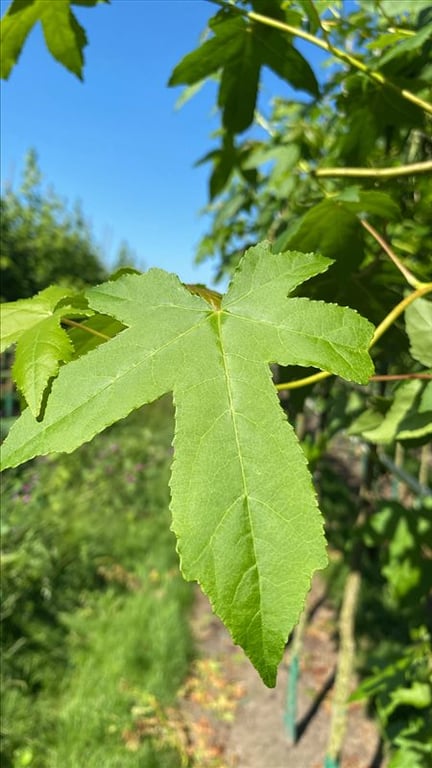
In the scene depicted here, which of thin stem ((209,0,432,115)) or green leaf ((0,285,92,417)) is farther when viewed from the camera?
thin stem ((209,0,432,115))

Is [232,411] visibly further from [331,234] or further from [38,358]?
[331,234]

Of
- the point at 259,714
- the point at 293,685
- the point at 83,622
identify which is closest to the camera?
the point at 293,685

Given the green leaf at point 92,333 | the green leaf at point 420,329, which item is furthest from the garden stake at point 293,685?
the green leaf at point 92,333

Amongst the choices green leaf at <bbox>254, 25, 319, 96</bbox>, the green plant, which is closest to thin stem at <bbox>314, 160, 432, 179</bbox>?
the green plant

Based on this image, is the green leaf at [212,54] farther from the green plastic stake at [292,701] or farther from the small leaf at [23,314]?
the green plastic stake at [292,701]

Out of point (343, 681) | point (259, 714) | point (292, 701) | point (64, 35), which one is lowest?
point (259, 714)

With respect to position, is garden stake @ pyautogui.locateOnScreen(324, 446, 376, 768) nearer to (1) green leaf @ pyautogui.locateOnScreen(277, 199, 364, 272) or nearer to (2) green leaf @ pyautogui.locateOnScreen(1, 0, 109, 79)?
(1) green leaf @ pyautogui.locateOnScreen(277, 199, 364, 272)

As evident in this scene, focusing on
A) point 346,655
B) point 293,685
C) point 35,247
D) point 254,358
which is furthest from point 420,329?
point 35,247
